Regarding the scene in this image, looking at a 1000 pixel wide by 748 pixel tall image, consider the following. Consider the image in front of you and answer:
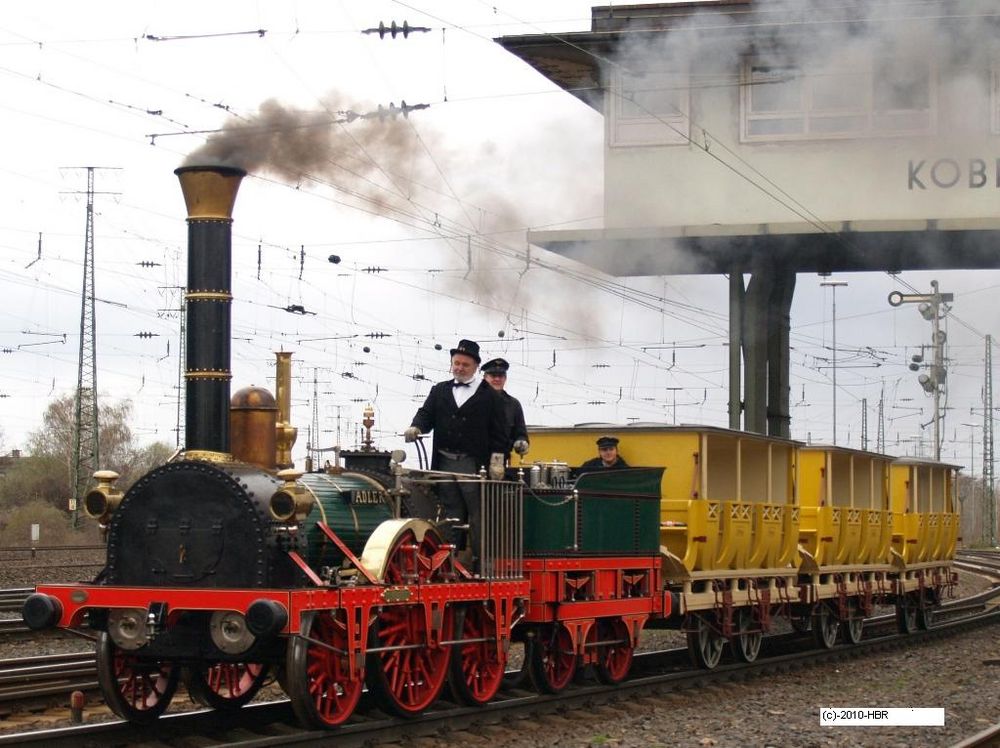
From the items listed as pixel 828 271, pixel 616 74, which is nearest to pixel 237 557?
pixel 616 74

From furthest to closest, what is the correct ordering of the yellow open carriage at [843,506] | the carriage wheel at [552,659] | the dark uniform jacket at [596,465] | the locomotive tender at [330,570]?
the yellow open carriage at [843,506] < the dark uniform jacket at [596,465] < the carriage wheel at [552,659] < the locomotive tender at [330,570]

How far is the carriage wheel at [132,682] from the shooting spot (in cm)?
928

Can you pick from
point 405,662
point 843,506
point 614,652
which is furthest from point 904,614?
point 405,662

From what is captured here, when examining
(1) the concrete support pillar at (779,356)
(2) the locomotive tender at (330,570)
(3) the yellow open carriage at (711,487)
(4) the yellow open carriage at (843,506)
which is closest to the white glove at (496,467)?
(2) the locomotive tender at (330,570)

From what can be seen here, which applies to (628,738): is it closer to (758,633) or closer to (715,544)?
(715,544)

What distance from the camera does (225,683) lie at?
10.4 metres

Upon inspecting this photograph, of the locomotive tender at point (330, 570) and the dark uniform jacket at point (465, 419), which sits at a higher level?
the dark uniform jacket at point (465, 419)

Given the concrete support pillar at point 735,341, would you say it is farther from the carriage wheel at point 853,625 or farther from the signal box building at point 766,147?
the carriage wheel at point 853,625

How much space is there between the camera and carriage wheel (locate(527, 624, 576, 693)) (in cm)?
1183

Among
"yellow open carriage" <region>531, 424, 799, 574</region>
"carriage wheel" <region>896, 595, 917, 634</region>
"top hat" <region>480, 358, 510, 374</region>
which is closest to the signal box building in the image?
"carriage wheel" <region>896, 595, 917, 634</region>

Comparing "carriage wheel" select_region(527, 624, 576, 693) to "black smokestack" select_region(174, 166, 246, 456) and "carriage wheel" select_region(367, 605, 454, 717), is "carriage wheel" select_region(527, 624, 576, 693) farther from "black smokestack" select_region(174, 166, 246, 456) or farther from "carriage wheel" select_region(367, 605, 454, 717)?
"black smokestack" select_region(174, 166, 246, 456)

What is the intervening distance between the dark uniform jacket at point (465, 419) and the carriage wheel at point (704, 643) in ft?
13.5

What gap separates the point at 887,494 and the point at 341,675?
1379 centimetres

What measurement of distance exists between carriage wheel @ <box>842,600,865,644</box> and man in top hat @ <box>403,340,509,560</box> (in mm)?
8901
